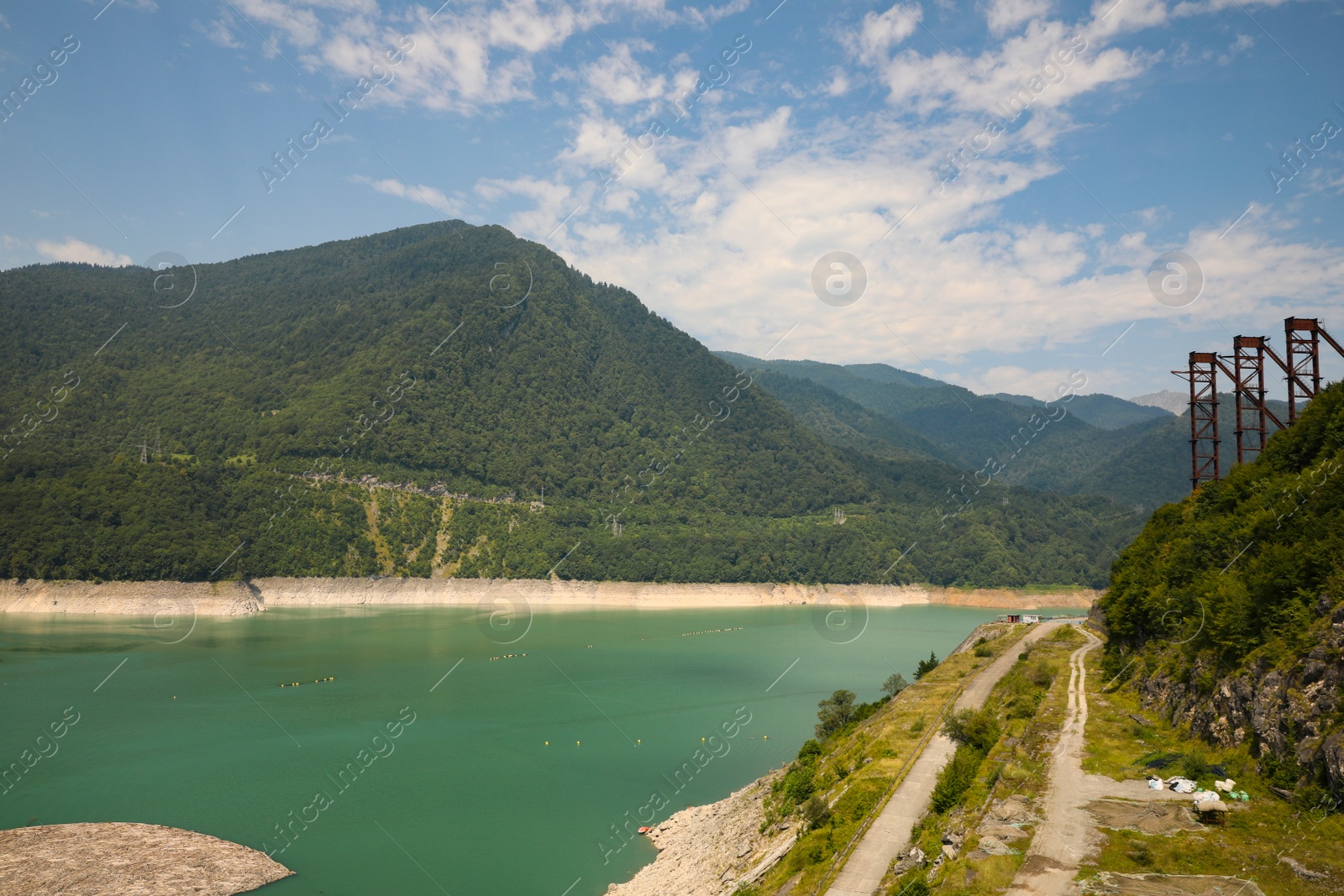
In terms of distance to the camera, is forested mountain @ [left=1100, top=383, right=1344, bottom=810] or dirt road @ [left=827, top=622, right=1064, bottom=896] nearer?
forested mountain @ [left=1100, top=383, right=1344, bottom=810]

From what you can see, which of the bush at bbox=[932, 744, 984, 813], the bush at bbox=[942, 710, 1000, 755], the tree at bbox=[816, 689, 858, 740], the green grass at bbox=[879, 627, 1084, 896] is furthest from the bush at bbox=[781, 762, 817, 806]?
the green grass at bbox=[879, 627, 1084, 896]

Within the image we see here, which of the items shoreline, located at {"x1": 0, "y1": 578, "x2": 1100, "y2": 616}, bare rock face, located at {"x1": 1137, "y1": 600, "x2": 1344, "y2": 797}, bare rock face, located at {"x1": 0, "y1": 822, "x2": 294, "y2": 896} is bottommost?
shoreline, located at {"x1": 0, "y1": 578, "x2": 1100, "y2": 616}

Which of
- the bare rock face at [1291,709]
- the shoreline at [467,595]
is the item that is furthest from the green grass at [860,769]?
the shoreline at [467,595]

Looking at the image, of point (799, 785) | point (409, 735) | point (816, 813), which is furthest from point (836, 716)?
point (409, 735)

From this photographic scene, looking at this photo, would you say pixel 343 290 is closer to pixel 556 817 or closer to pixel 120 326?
pixel 120 326

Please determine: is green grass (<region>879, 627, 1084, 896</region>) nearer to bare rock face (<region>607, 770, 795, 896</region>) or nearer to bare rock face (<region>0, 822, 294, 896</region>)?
bare rock face (<region>607, 770, 795, 896</region>)

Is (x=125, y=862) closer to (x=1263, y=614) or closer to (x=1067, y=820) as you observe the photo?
(x=1067, y=820)

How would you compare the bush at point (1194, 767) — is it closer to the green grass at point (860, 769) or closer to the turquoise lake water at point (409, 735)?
the green grass at point (860, 769)
